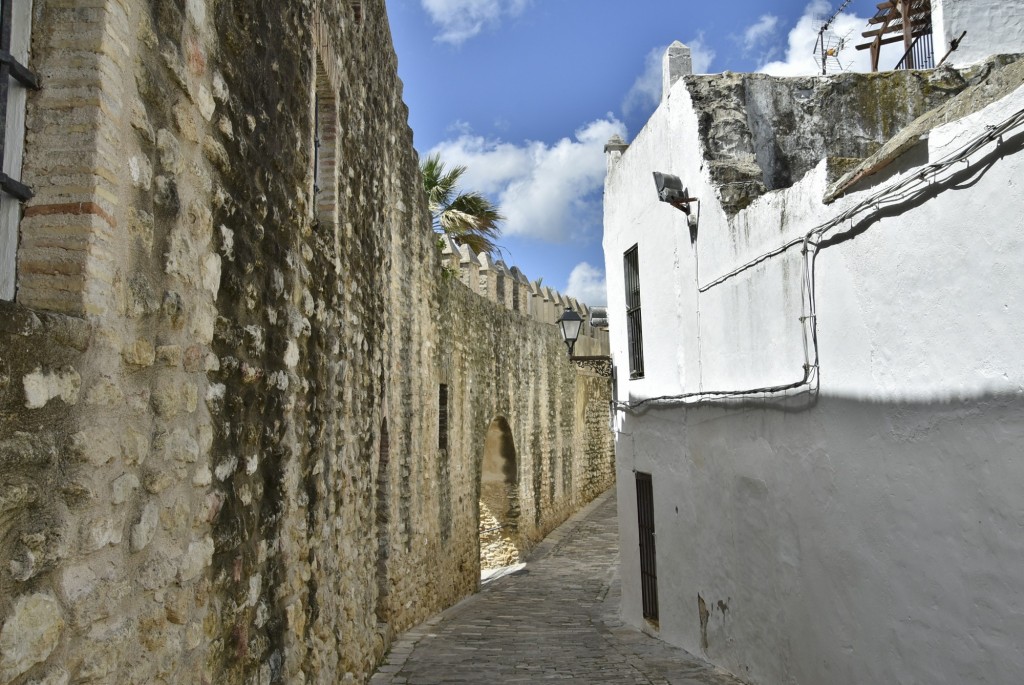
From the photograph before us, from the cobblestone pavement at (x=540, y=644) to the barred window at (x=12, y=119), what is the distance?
191 inches

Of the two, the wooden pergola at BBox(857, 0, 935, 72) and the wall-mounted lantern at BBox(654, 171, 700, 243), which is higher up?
the wooden pergola at BBox(857, 0, 935, 72)

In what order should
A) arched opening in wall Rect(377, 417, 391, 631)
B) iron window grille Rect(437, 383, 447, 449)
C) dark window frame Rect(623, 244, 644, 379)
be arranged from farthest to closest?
iron window grille Rect(437, 383, 447, 449) < dark window frame Rect(623, 244, 644, 379) < arched opening in wall Rect(377, 417, 391, 631)

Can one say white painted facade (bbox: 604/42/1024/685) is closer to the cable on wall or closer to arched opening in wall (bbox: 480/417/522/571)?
the cable on wall

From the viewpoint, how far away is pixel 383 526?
7.61 m

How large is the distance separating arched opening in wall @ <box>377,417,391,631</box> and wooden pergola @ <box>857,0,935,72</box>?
758 cm

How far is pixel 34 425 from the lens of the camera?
6.68ft

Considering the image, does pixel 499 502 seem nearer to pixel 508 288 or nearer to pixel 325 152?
pixel 508 288

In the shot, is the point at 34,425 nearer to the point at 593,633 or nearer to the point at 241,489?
the point at 241,489

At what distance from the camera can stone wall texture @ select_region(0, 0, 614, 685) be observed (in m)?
2.17

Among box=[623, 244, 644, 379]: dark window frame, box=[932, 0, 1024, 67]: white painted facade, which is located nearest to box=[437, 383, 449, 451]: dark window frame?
box=[623, 244, 644, 379]: dark window frame

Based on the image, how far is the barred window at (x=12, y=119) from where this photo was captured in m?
2.14

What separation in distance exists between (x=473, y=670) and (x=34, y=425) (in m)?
5.28

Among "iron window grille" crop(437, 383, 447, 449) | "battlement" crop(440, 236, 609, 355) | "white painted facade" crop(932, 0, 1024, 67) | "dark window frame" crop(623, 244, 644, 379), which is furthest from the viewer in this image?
"battlement" crop(440, 236, 609, 355)

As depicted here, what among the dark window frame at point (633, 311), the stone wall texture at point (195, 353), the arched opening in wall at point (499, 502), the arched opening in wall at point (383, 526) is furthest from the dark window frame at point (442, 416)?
the arched opening in wall at point (499, 502)
